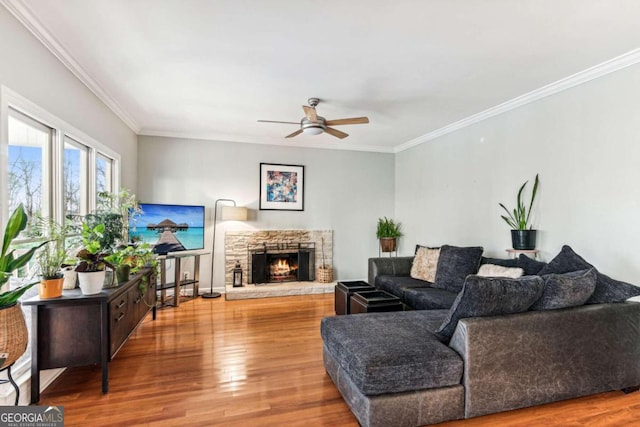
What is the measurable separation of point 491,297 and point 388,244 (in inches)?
152

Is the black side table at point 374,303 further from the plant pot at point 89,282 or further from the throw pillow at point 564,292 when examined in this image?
the plant pot at point 89,282

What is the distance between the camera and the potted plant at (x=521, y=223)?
3279 millimetres

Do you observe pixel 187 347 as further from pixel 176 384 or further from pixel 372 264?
pixel 372 264

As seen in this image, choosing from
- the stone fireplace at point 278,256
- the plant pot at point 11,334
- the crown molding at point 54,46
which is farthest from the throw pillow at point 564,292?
the crown molding at point 54,46

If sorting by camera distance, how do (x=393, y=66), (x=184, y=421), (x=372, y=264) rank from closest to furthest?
(x=184, y=421), (x=393, y=66), (x=372, y=264)

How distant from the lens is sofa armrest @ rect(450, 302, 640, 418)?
1.95m

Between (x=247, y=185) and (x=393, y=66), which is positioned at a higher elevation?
(x=393, y=66)

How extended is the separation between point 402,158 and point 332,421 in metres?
4.93

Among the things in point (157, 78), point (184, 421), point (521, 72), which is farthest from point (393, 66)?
point (184, 421)

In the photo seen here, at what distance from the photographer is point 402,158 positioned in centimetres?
605

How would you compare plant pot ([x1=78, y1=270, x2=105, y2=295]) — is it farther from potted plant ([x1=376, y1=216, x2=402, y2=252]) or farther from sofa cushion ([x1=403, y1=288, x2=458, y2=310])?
potted plant ([x1=376, y1=216, x2=402, y2=252])

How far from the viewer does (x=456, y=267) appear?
372 centimetres

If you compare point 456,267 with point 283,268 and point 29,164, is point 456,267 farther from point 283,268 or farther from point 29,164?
point 29,164

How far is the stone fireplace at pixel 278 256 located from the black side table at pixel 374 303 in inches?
78.1
